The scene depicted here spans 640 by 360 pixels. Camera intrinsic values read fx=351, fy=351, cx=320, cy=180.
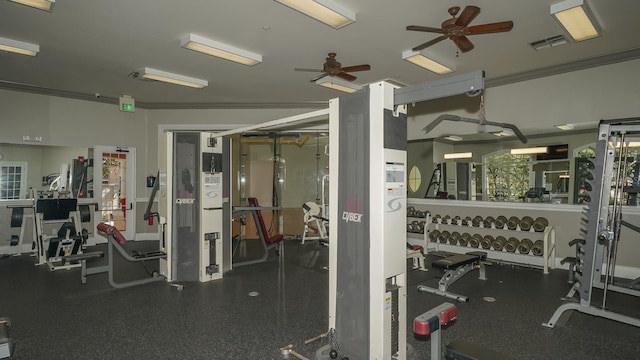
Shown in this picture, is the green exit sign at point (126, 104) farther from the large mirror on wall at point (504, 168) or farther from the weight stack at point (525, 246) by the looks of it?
the weight stack at point (525, 246)

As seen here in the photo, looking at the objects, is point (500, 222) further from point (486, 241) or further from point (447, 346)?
point (447, 346)

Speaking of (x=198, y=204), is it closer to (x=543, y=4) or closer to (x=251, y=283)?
(x=251, y=283)

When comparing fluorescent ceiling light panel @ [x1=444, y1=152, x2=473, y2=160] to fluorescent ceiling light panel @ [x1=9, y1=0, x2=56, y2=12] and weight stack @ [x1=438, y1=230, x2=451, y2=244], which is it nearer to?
weight stack @ [x1=438, y1=230, x2=451, y2=244]

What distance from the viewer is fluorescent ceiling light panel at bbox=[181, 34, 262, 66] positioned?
4.08 m

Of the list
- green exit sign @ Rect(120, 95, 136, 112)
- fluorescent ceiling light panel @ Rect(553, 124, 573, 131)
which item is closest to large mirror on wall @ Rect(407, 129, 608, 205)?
fluorescent ceiling light panel @ Rect(553, 124, 573, 131)

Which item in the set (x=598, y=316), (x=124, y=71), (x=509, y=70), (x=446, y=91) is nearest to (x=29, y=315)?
(x=124, y=71)

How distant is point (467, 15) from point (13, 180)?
742 cm

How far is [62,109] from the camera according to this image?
6.58m

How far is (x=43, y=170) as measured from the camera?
21.1ft

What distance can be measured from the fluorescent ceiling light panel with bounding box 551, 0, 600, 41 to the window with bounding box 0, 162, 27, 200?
8.13 meters

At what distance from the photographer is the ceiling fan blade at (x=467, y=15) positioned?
3.04 metres

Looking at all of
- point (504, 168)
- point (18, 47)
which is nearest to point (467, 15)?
point (504, 168)

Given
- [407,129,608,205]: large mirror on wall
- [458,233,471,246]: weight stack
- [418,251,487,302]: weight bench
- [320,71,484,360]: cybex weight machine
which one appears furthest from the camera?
[458,233,471,246]: weight stack

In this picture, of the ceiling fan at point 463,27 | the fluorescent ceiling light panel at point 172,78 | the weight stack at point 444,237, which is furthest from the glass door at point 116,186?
the ceiling fan at point 463,27
